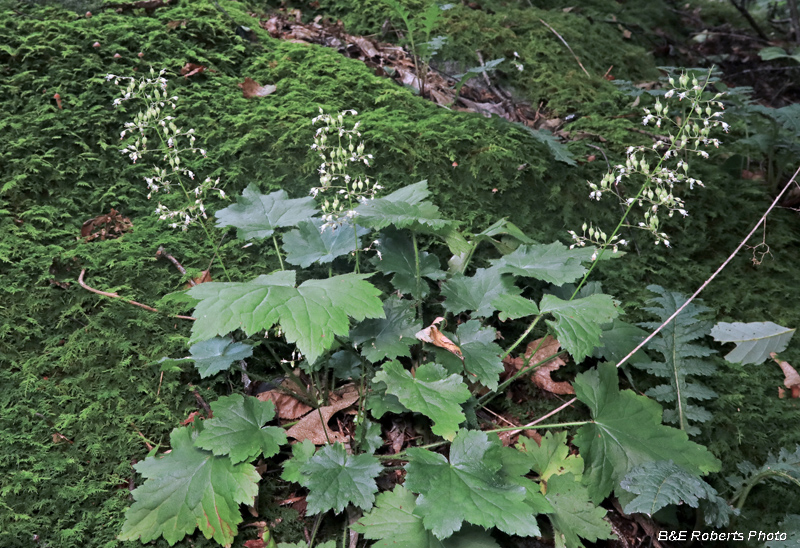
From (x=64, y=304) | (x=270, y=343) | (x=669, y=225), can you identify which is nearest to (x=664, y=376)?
(x=669, y=225)

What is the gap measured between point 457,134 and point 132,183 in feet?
6.82

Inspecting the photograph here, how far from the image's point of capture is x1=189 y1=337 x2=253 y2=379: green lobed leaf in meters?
2.04

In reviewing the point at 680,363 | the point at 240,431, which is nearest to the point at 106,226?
the point at 240,431

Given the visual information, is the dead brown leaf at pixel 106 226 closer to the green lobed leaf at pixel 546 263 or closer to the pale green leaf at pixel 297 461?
the pale green leaf at pixel 297 461

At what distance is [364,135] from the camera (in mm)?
3082

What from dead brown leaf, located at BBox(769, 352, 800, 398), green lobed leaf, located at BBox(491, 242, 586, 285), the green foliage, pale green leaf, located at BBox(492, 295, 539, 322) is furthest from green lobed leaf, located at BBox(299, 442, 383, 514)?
dead brown leaf, located at BBox(769, 352, 800, 398)

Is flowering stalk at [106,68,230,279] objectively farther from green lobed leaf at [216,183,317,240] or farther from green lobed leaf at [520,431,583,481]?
green lobed leaf at [520,431,583,481]

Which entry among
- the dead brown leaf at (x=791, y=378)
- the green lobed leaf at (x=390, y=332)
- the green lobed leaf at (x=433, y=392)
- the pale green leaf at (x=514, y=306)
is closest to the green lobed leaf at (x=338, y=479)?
the green lobed leaf at (x=433, y=392)

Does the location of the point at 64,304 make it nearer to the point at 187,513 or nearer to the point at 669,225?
the point at 187,513

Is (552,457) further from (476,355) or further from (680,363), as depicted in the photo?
(680,363)

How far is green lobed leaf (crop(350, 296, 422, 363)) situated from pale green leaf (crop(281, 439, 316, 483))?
43cm

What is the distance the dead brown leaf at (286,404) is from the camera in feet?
7.26

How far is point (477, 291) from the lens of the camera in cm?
235

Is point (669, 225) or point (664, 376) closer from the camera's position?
point (664, 376)
